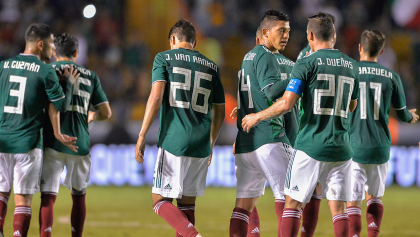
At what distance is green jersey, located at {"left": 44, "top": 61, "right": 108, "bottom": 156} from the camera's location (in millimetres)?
6055

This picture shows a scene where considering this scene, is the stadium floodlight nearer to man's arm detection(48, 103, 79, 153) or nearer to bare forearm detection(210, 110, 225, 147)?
man's arm detection(48, 103, 79, 153)

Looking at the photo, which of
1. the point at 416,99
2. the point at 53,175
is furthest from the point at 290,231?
the point at 416,99

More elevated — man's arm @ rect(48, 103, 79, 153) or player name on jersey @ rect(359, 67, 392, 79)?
player name on jersey @ rect(359, 67, 392, 79)

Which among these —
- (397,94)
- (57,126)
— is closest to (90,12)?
(57,126)

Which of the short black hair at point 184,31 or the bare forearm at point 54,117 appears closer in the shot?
the short black hair at point 184,31

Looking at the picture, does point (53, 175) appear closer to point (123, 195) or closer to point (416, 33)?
point (123, 195)

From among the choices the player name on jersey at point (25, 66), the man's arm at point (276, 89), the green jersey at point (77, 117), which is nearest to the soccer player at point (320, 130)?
the man's arm at point (276, 89)

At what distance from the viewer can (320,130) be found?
4867 millimetres

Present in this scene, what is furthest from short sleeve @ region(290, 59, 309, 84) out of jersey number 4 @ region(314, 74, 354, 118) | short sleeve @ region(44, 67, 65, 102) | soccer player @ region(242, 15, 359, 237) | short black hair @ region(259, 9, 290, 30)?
short sleeve @ region(44, 67, 65, 102)

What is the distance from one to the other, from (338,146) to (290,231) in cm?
93

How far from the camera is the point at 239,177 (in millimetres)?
5473

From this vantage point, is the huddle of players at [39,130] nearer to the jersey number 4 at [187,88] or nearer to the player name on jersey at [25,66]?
the player name on jersey at [25,66]

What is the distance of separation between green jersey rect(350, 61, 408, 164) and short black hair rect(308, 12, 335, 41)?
1397 millimetres

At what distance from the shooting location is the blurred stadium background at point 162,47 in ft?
44.1
